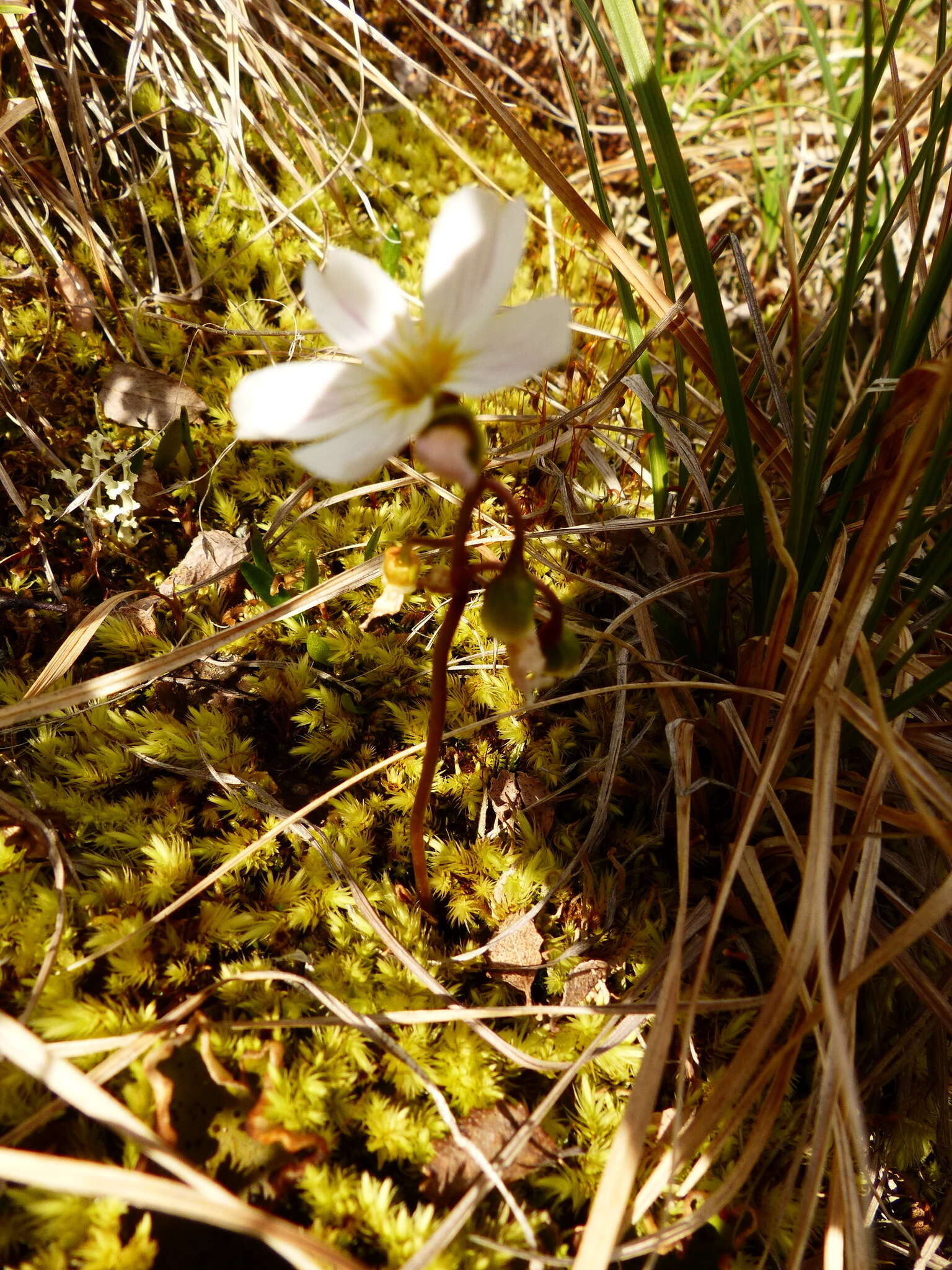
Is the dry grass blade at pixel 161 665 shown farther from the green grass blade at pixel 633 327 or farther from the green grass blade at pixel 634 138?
the green grass blade at pixel 634 138

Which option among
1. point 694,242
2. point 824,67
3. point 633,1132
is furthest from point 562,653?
point 824,67

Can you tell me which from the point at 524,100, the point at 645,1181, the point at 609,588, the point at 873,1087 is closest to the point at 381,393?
the point at 609,588

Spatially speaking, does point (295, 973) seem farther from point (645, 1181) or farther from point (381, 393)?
point (381, 393)

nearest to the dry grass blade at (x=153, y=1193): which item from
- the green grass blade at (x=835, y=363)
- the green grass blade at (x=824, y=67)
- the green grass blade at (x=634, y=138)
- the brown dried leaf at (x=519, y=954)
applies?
the brown dried leaf at (x=519, y=954)

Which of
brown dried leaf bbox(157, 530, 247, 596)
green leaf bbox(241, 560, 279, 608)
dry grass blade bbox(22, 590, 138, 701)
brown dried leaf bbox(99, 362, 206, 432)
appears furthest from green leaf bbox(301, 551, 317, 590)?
brown dried leaf bbox(99, 362, 206, 432)

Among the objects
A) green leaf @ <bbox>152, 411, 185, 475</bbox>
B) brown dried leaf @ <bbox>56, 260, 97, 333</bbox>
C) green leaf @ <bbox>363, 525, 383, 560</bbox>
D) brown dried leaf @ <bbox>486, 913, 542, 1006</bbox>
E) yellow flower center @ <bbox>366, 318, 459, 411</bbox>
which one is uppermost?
brown dried leaf @ <bbox>56, 260, 97, 333</bbox>

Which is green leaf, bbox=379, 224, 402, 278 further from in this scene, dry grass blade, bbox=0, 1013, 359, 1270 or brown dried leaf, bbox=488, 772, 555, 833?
dry grass blade, bbox=0, 1013, 359, 1270
